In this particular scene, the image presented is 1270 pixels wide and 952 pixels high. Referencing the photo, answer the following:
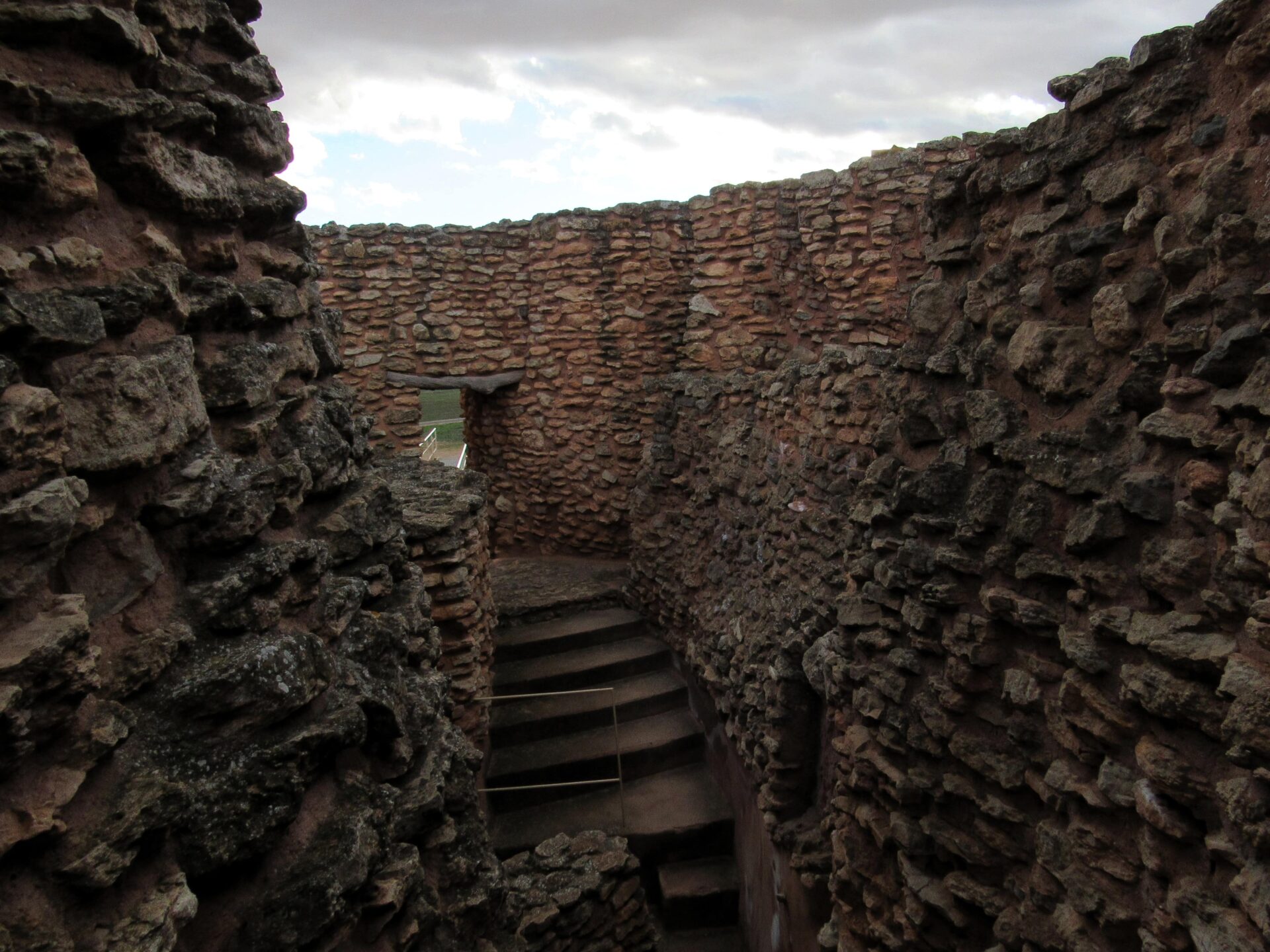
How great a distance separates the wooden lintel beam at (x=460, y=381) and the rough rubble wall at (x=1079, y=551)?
6.43 metres

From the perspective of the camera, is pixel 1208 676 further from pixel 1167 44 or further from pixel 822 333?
pixel 822 333

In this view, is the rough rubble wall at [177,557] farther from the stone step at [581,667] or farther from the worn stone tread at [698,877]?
the stone step at [581,667]

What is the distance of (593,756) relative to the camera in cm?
746

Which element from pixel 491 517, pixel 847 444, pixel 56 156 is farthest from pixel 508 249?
pixel 56 156

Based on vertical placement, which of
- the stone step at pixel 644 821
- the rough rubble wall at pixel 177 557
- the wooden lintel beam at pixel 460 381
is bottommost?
the stone step at pixel 644 821

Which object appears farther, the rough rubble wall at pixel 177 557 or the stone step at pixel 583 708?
the stone step at pixel 583 708

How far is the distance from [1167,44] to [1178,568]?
150 centimetres

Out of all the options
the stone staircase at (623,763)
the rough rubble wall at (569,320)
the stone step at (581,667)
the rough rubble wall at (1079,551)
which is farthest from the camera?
the rough rubble wall at (569,320)

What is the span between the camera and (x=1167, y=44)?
265 cm

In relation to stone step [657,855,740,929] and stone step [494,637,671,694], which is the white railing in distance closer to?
stone step [494,637,671,694]

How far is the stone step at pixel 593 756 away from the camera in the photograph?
23.8 ft

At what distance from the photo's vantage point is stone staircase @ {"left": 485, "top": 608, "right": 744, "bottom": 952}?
22.1 ft

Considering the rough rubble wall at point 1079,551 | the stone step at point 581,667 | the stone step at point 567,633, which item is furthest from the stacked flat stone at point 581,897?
the stone step at point 567,633

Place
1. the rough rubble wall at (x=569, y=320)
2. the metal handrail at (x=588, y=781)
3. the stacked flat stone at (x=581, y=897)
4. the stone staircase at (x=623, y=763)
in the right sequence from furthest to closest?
the rough rubble wall at (x=569, y=320) < the stone staircase at (x=623, y=763) < the metal handrail at (x=588, y=781) < the stacked flat stone at (x=581, y=897)
